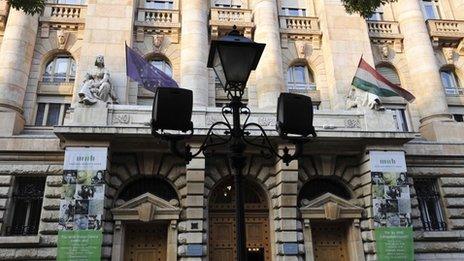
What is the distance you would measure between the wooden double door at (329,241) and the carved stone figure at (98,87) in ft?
32.6

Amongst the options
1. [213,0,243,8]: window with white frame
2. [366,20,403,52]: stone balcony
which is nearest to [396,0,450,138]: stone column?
[366,20,403,52]: stone balcony

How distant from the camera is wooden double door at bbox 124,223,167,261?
1535 centimetres

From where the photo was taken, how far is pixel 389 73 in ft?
71.2

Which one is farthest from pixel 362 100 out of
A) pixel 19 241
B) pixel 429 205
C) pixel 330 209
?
pixel 19 241

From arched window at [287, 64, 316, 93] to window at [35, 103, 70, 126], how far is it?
10895 mm

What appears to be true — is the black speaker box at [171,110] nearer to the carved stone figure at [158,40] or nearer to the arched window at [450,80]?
the carved stone figure at [158,40]

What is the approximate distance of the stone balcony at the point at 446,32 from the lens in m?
22.0

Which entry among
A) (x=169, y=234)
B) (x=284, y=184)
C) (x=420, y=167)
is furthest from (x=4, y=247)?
(x=420, y=167)

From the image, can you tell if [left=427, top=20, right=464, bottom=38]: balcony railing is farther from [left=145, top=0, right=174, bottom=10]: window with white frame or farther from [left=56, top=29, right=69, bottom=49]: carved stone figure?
[left=56, top=29, right=69, bottom=49]: carved stone figure

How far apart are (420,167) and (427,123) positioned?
2597mm

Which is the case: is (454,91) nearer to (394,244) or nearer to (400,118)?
(400,118)

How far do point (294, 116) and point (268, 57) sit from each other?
14095 millimetres

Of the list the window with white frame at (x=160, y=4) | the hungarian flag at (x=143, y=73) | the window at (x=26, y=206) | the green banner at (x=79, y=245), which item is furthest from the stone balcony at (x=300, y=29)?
the window at (x=26, y=206)

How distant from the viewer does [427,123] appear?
1944 cm
